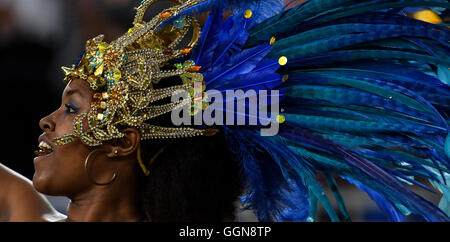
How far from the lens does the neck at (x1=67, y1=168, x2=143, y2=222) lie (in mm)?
1733

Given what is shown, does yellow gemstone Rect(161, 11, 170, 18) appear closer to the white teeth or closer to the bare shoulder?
the white teeth

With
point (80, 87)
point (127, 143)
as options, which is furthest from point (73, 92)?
point (127, 143)

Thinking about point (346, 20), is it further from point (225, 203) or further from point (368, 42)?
point (225, 203)

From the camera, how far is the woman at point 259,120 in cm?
165

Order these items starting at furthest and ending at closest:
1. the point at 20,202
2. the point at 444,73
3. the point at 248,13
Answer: the point at 20,202 < the point at 248,13 < the point at 444,73

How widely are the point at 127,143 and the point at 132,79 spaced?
0.21 meters

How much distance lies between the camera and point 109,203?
5.70 feet

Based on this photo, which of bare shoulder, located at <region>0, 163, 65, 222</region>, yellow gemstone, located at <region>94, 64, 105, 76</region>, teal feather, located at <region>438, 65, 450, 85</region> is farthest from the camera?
bare shoulder, located at <region>0, 163, 65, 222</region>

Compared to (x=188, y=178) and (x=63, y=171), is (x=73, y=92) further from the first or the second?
(x=188, y=178)

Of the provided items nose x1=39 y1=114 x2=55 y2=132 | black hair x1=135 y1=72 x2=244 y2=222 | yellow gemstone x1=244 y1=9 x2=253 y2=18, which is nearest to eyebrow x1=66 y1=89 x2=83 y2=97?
nose x1=39 y1=114 x2=55 y2=132

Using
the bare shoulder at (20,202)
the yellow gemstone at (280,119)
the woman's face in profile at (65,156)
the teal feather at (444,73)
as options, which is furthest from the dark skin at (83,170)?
the teal feather at (444,73)

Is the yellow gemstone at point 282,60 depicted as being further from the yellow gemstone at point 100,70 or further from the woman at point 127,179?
the yellow gemstone at point 100,70

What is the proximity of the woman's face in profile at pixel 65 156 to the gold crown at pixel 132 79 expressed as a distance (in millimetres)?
27
